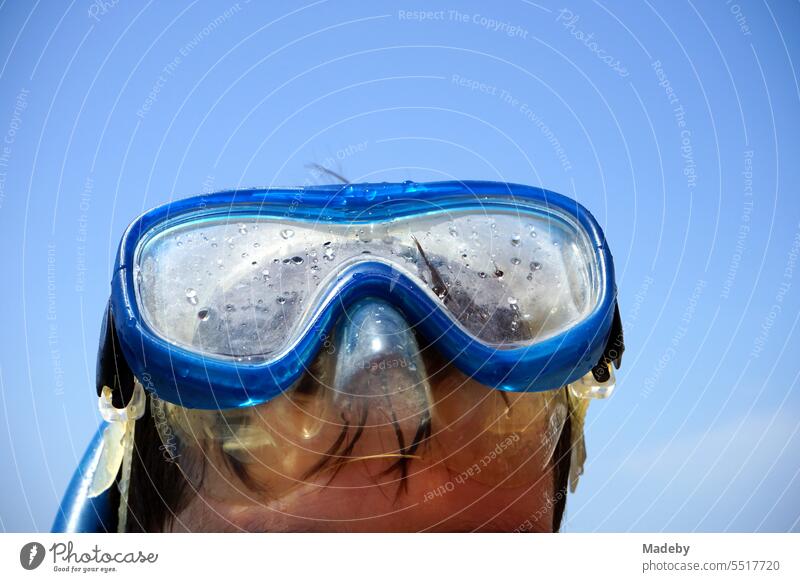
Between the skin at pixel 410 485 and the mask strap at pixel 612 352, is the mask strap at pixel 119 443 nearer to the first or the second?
the skin at pixel 410 485

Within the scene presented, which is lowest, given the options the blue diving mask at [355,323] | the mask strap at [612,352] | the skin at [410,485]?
the skin at [410,485]

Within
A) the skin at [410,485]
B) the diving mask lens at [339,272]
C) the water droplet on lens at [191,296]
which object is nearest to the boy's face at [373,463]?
the skin at [410,485]

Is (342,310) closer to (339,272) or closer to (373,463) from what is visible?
(339,272)

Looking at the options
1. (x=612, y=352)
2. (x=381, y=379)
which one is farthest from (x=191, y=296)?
(x=612, y=352)

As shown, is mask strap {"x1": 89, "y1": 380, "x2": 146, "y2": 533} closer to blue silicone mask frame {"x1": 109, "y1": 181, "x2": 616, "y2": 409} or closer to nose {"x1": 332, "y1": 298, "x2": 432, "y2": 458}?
blue silicone mask frame {"x1": 109, "y1": 181, "x2": 616, "y2": 409}
